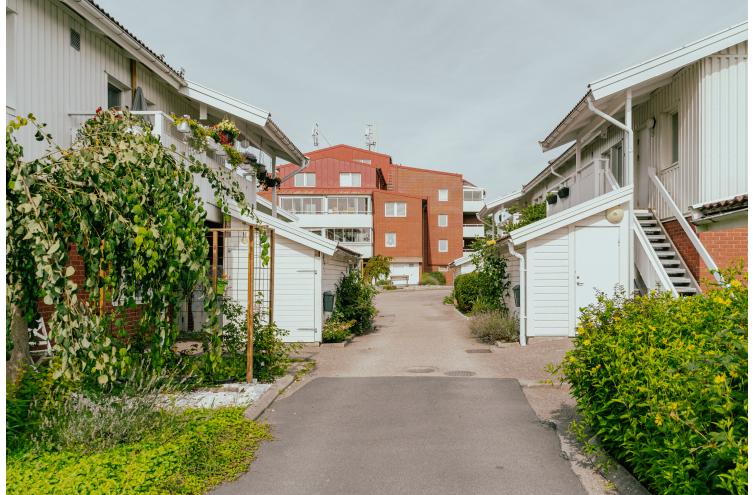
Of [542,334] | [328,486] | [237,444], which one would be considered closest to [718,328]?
[328,486]

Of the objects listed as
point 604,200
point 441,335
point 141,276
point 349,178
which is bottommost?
point 441,335

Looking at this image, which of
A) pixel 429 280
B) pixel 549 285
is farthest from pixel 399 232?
pixel 549 285

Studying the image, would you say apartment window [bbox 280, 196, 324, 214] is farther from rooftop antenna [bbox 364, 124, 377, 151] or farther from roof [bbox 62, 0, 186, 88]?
roof [bbox 62, 0, 186, 88]

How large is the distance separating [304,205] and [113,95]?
138ft

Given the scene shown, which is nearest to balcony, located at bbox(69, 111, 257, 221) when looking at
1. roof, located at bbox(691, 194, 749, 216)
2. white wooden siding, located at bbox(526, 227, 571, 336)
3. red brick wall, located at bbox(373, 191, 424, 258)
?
white wooden siding, located at bbox(526, 227, 571, 336)

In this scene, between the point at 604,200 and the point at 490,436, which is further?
the point at 604,200

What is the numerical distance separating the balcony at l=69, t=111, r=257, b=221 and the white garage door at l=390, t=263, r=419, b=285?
37.2 m

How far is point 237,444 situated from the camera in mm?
5855

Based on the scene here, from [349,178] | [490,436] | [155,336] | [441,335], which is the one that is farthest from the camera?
[349,178]

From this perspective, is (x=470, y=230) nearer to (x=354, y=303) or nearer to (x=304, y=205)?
(x=304, y=205)

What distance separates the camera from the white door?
13.5m

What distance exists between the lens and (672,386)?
12.8 ft

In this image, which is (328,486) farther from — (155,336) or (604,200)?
(604,200)

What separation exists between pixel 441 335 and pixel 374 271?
27.9 meters
